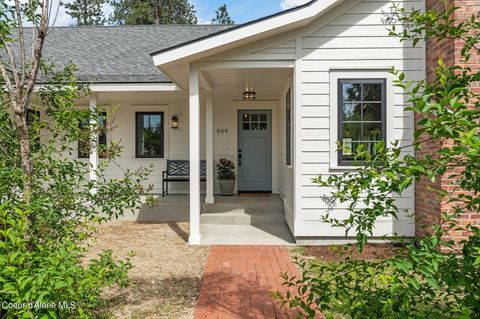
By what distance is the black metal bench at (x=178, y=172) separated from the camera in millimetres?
9165

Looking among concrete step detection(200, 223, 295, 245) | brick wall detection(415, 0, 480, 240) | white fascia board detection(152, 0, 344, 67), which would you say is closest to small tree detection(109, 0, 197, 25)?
white fascia board detection(152, 0, 344, 67)

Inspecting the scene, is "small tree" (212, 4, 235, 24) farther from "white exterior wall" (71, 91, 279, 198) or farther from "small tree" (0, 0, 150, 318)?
"small tree" (0, 0, 150, 318)

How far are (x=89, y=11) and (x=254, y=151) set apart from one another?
25.2 meters

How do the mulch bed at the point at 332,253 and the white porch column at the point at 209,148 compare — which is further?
the white porch column at the point at 209,148

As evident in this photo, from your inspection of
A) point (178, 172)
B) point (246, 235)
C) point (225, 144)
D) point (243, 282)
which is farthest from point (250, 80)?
point (243, 282)

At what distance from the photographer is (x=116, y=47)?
10625 mm

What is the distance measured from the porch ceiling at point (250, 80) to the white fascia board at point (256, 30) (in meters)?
0.74

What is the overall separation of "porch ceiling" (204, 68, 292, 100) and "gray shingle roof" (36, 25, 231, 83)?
4.40ft

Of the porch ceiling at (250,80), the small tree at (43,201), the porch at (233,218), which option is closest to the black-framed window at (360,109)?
the porch ceiling at (250,80)

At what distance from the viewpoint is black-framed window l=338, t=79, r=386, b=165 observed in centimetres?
556

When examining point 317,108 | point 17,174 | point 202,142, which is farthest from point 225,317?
point 202,142

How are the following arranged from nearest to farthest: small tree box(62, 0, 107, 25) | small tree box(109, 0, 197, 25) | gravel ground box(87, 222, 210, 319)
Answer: gravel ground box(87, 222, 210, 319) → small tree box(109, 0, 197, 25) → small tree box(62, 0, 107, 25)

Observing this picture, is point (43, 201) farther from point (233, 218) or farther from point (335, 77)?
point (233, 218)

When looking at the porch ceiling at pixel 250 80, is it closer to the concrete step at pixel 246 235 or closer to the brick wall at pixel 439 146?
the brick wall at pixel 439 146
